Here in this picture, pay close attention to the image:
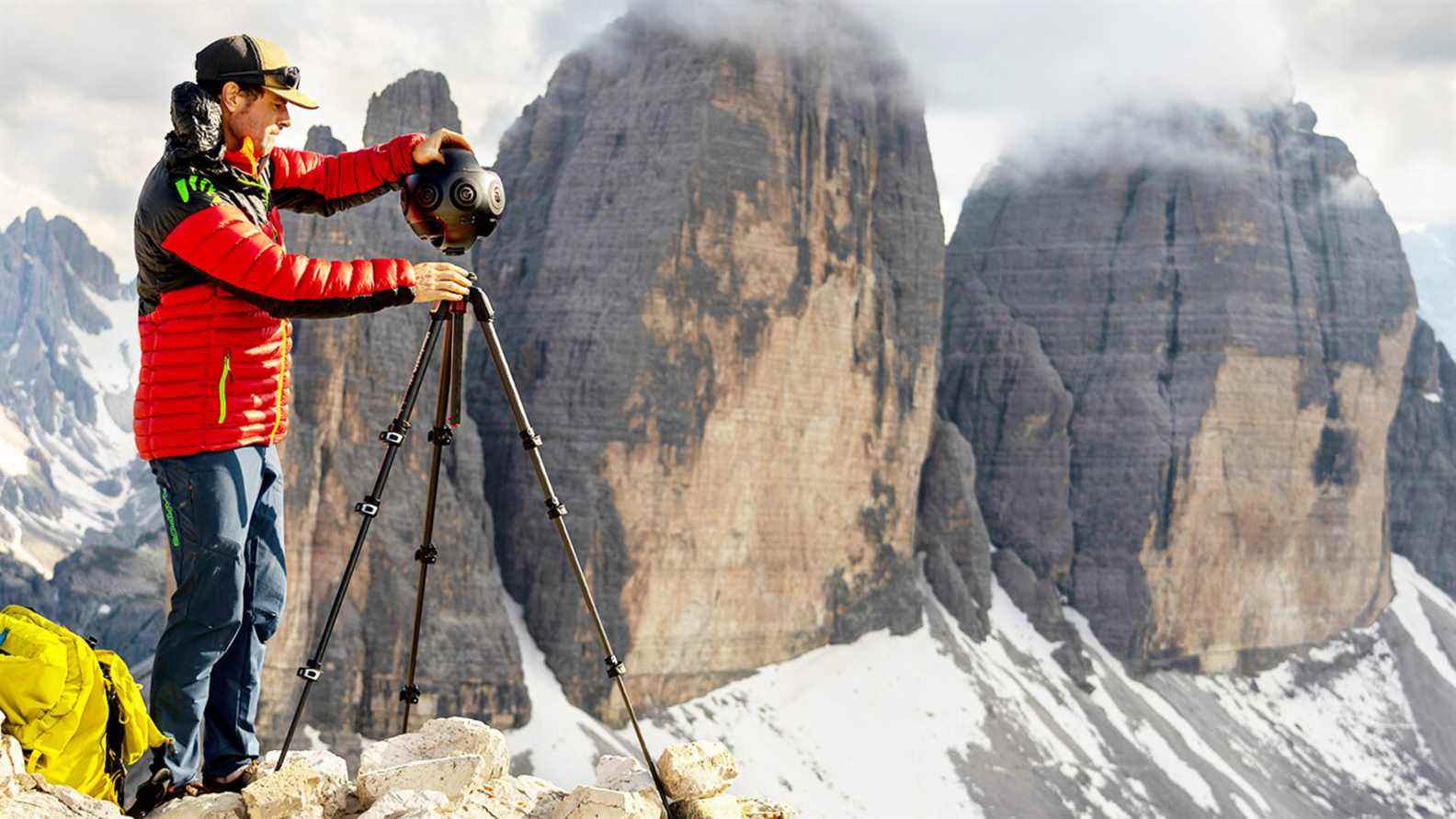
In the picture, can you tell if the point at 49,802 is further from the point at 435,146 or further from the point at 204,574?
the point at 435,146

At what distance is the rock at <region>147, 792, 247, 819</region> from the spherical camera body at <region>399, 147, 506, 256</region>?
8.21 feet

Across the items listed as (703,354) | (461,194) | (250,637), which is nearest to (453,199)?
(461,194)

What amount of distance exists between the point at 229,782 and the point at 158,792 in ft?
0.93

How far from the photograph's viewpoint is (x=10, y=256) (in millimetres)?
158000

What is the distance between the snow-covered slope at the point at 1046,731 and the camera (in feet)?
136

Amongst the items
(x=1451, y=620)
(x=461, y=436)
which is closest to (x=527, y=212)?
(x=461, y=436)

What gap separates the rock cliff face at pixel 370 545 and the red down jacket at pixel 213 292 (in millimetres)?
28072

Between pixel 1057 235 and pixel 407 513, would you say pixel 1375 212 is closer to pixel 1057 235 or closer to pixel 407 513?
pixel 1057 235

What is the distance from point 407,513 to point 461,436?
3.40m

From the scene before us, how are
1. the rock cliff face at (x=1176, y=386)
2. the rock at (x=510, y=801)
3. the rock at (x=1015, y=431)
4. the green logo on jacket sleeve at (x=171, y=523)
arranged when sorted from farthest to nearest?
the rock at (x=1015, y=431)
the rock cliff face at (x=1176, y=386)
the rock at (x=510, y=801)
the green logo on jacket sleeve at (x=171, y=523)

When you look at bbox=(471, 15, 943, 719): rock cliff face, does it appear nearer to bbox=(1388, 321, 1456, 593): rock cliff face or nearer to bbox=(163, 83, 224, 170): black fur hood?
bbox=(163, 83, 224, 170): black fur hood

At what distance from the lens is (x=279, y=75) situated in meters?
6.56

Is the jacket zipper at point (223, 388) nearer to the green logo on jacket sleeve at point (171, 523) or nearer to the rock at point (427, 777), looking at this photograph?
the green logo on jacket sleeve at point (171, 523)

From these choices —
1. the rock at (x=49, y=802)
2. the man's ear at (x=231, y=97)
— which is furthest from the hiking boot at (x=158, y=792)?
the man's ear at (x=231, y=97)
